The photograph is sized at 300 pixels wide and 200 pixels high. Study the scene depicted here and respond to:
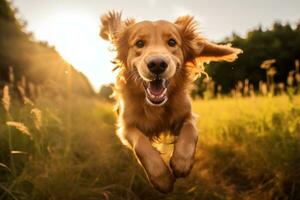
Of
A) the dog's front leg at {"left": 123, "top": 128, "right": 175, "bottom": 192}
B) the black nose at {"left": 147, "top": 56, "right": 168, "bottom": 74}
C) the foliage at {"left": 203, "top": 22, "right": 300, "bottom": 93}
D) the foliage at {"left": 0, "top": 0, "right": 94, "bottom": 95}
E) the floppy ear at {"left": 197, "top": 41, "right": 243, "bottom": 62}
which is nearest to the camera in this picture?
the dog's front leg at {"left": 123, "top": 128, "right": 175, "bottom": 192}

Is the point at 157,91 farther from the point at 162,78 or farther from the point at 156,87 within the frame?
the point at 162,78

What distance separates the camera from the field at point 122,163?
4551mm

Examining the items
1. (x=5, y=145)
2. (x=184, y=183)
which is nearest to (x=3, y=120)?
(x=5, y=145)

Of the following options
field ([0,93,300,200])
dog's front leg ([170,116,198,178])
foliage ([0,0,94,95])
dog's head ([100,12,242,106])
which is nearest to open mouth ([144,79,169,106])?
dog's head ([100,12,242,106])

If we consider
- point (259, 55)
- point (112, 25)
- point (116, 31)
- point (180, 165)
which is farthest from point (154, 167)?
point (259, 55)

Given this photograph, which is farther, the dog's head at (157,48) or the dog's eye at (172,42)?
the dog's eye at (172,42)

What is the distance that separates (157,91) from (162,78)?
16 cm

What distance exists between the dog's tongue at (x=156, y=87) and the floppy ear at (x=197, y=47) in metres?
0.85

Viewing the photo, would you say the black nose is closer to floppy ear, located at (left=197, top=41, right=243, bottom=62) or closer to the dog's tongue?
the dog's tongue

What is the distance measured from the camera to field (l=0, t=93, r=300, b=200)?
455 cm

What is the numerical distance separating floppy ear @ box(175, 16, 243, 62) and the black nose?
40.3 inches

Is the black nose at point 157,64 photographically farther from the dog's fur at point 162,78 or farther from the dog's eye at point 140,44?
the dog's eye at point 140,44

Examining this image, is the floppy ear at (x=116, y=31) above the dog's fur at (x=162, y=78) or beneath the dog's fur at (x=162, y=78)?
above

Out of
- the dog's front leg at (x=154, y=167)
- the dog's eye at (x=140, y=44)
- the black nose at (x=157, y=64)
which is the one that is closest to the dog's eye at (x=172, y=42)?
the dog's eye at (x=140, y=44)
